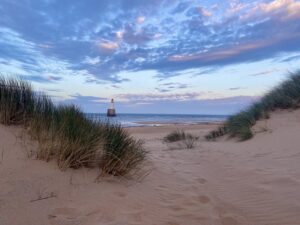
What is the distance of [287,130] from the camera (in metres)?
8.80

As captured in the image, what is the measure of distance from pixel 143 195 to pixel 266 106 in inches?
323

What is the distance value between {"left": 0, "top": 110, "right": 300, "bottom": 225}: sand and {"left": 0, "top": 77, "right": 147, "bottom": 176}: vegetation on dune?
164 millimetres

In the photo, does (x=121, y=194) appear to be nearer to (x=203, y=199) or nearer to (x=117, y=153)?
(x=117, y=153)

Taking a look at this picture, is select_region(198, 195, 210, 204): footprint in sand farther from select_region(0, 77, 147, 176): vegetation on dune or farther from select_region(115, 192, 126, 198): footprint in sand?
select_region(0, 77, 147, 176): vegetation on dune

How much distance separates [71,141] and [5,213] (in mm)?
1323

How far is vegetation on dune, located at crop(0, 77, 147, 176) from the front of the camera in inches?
165

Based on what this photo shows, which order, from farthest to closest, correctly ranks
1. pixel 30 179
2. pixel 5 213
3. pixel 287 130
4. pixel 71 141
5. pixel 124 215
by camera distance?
1. pixel 287 130
2. pixel 71 141
3. pixel 30 179
4. pixel 124 215
5. pixel 5 213

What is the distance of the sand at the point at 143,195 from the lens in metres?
3.29

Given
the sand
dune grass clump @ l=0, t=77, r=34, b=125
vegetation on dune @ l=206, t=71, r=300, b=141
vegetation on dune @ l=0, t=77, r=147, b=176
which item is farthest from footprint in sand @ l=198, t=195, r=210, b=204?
vegetation on dune @ l=206, t=71, r=300, b=141

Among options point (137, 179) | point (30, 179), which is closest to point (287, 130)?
point (137, 179)

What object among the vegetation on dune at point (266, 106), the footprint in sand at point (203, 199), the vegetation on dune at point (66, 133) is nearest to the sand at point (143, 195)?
the footprint in sand at point (203, 199)

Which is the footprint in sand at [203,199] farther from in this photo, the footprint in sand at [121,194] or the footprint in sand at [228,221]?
the footprint in sand at [121,194]

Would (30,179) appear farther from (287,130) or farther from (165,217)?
(287,130)

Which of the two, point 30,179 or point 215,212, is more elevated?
point 30,179
